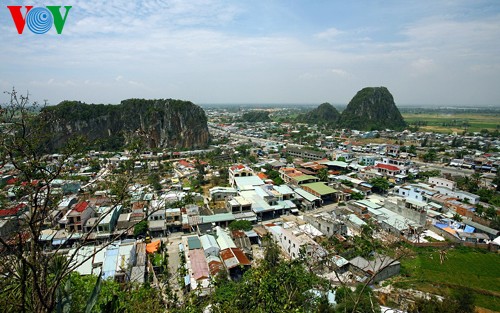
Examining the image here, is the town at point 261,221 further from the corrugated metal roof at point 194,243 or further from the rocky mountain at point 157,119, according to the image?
the rocky mountain at point 157,119

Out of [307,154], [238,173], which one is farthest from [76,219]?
[307,154]

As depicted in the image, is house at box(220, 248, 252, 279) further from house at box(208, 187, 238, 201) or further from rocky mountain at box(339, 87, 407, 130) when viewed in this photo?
rocky mountain at box(339, 87, 407, 130)

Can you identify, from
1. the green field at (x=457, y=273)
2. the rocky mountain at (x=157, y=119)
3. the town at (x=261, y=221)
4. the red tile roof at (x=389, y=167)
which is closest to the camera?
the town at (x=261, y=221)

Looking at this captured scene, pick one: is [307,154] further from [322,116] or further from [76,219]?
[322,116]

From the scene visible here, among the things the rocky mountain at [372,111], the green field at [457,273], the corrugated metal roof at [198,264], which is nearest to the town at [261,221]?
the corrugated metal roof at [198,264]

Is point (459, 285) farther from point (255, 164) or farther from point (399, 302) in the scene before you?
point (255, 164)

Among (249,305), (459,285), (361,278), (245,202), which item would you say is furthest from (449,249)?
(249,305)
